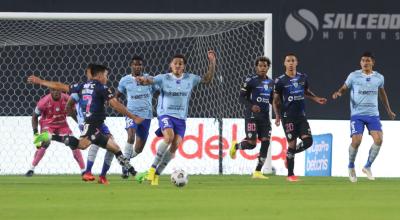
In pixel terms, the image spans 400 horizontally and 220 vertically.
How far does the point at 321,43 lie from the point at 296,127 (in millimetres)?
10625

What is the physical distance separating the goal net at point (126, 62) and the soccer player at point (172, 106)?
17.4ft

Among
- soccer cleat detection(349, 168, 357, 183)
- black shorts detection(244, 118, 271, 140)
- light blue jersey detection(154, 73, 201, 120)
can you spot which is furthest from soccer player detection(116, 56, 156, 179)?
soccer cleat detection(349, 168, 357, 183)

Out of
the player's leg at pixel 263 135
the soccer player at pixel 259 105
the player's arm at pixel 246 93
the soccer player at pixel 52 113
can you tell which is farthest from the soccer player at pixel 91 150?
the soccer player at pixel 52 113

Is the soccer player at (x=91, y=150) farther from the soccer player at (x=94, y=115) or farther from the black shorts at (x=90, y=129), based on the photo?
the black shorts at (x=90, y=129)

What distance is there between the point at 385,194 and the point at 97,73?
4.72m

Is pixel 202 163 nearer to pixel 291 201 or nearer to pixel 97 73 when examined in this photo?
pixel 97 73

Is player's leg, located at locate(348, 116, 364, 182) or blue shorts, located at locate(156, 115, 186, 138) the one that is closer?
blue shorts, located at locate(156, 115, 186, 138)

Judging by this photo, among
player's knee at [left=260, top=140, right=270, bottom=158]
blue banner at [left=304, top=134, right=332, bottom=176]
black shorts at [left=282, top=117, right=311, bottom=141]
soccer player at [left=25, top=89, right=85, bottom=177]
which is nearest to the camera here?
black shorts at [left=282, top=117, right=311, bottom=141]

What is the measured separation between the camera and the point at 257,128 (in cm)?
1794

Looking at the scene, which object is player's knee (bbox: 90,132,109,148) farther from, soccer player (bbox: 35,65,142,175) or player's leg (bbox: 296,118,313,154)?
player's leg (bbox: 296,118,313,154)

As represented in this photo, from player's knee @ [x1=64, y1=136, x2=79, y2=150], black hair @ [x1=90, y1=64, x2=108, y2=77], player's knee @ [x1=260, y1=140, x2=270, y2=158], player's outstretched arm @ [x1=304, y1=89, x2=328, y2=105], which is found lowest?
player's knee @ [x1=260, y1=140, x2=270, y2=158]

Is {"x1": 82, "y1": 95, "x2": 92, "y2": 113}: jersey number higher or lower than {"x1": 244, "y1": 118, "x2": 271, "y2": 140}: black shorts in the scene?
higher

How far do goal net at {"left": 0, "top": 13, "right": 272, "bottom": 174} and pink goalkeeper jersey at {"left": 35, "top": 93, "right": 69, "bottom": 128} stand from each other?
203 centimetres

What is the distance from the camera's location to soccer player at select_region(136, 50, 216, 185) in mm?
15062
